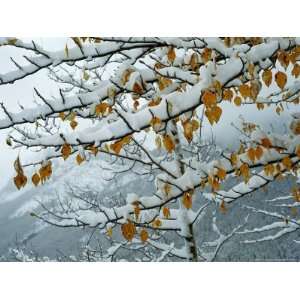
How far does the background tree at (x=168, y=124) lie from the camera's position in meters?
1.38

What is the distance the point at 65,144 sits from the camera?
146cm

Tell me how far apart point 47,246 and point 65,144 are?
122cm

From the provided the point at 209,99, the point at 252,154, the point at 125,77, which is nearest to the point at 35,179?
the point at 125,77

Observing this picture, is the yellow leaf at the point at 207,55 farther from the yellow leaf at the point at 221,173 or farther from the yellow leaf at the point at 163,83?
the yellow leaf at the point at 221,173

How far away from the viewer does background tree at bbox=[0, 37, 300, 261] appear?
1.38 m

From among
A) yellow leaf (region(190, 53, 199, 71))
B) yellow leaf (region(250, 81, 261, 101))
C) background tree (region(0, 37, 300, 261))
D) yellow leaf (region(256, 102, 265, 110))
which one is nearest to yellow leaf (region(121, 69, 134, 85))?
background tree (region(0, 37, 300, 261))

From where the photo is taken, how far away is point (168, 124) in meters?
1.62

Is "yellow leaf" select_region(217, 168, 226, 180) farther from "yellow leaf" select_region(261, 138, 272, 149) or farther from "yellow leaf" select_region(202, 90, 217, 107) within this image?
"yellow leaf" select_region(202, 90, 217, 107)

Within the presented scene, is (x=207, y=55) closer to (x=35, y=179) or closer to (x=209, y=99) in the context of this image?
(x=209, y=99)
